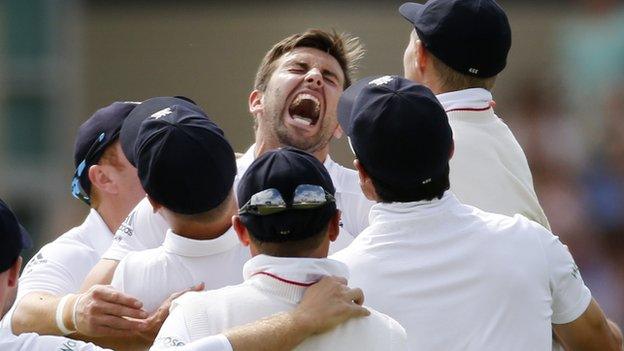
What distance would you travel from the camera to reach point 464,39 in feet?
16.7

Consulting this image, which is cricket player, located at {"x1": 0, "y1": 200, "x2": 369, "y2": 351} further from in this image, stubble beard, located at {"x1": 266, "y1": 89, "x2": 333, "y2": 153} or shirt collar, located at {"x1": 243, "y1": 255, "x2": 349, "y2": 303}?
stubble beard, located at {"x1": 266, "y1": 89, "x2": 333, "y2": 153}

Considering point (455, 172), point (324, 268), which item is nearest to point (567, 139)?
point (455, 172)

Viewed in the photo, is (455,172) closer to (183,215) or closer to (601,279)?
(183,215)

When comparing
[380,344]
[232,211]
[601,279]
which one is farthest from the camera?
[601,279]

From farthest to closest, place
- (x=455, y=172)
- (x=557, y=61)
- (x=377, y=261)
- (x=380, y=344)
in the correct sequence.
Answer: (x=557, y=61)
(x=455, y=172)
(x=377, y=261)
(x=380, y=344)

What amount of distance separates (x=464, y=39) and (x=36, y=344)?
1.83 meters

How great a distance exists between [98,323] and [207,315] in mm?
606

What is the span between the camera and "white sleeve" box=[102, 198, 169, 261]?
4.99m

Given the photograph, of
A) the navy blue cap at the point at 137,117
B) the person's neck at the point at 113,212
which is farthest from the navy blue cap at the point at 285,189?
the person's neck at the point at 113,212

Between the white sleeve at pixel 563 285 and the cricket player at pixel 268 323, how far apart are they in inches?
23.7

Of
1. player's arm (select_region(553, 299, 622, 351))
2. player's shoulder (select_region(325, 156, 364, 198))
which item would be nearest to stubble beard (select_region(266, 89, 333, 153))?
player's shoulder (select_region(325, 156, 364, 198))

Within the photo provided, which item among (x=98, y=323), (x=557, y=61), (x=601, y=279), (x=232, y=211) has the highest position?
(x=232, y=211)

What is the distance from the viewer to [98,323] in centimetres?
455

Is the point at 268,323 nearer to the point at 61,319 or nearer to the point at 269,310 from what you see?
the point at 269,310
